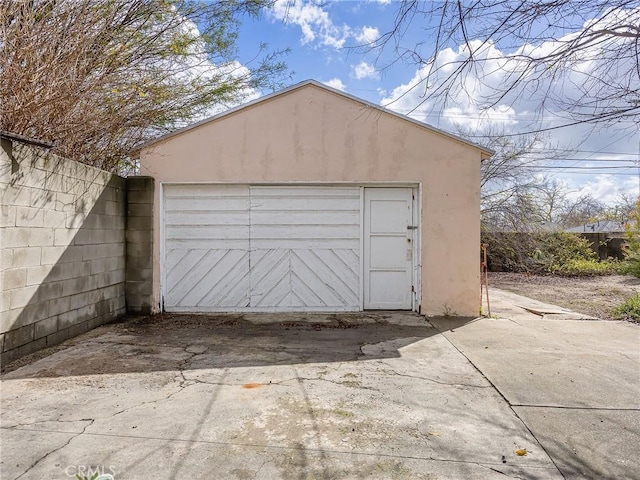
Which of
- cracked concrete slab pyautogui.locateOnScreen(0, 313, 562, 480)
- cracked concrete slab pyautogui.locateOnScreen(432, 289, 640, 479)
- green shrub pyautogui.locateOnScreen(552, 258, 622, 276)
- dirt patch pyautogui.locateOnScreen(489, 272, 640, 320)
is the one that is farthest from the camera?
green shrub pyautogui.locateOnScreen(552, 258, 622, 276)

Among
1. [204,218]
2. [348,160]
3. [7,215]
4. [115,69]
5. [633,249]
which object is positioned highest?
[115,69]

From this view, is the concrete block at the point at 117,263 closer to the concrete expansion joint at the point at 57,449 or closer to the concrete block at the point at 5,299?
the concrete block at the point at 5,299

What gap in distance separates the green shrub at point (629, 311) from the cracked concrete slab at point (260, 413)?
4.05 metres

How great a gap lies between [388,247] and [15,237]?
4.91m

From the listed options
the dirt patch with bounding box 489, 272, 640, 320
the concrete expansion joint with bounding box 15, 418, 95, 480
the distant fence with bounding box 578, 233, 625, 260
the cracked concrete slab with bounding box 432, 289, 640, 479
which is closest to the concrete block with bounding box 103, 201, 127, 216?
the concrete expansion joint with bounding box 15, 418, 95, 480

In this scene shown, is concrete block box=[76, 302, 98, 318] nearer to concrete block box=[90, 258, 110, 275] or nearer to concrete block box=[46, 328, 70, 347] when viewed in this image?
concrete block box=[46, 328, 70, 347]

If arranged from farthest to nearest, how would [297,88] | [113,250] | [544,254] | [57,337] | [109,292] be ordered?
[544,254], [297,88], [113,250], [109,292], [57,337]

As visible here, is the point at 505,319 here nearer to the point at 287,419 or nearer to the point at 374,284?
the point at 374,284

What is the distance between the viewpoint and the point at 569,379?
3.66 meters

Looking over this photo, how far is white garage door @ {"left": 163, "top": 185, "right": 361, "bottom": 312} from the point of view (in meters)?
6.46

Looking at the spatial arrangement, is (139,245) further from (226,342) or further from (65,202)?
(226,342)

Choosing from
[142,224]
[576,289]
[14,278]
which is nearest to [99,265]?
[142,224]

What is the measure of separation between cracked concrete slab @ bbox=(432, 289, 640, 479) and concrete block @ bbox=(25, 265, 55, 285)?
4.71 metres

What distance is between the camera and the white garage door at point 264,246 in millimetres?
6457
